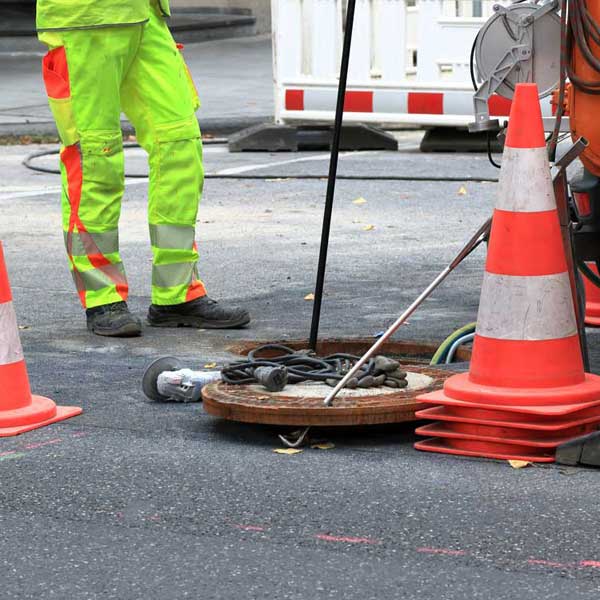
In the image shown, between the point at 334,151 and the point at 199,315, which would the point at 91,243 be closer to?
the point at 199,315

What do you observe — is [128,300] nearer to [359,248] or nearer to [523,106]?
[359,248]

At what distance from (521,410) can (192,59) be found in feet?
60.7

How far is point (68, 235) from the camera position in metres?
6.11

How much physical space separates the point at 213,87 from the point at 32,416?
1450cm

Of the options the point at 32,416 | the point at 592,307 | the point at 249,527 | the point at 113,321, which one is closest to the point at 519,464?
the point at 249,527

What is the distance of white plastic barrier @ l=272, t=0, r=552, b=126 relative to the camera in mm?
12297

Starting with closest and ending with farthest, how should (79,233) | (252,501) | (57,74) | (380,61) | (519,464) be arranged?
(252,501) < (519,464) < (57,74) < (79,233) < (380,61)

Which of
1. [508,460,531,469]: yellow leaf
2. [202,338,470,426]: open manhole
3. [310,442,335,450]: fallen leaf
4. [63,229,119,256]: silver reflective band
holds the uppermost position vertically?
[63,229,119,256]: silver reflective band

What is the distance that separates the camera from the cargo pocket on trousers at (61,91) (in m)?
5.93

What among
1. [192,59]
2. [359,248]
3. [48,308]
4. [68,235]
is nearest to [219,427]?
[68,235]

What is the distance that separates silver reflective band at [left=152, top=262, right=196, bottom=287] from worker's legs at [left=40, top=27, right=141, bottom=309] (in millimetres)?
141

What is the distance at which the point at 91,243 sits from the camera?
6.08m

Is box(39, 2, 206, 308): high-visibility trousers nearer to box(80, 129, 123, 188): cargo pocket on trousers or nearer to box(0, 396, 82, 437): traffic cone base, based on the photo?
box(80, 129, 123, 188): cargo pocket on trousers

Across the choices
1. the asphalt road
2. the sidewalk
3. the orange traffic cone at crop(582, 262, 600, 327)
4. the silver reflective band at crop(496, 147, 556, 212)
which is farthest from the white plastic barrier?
the silver reflective band at crop(496, 147, 556, 212)
